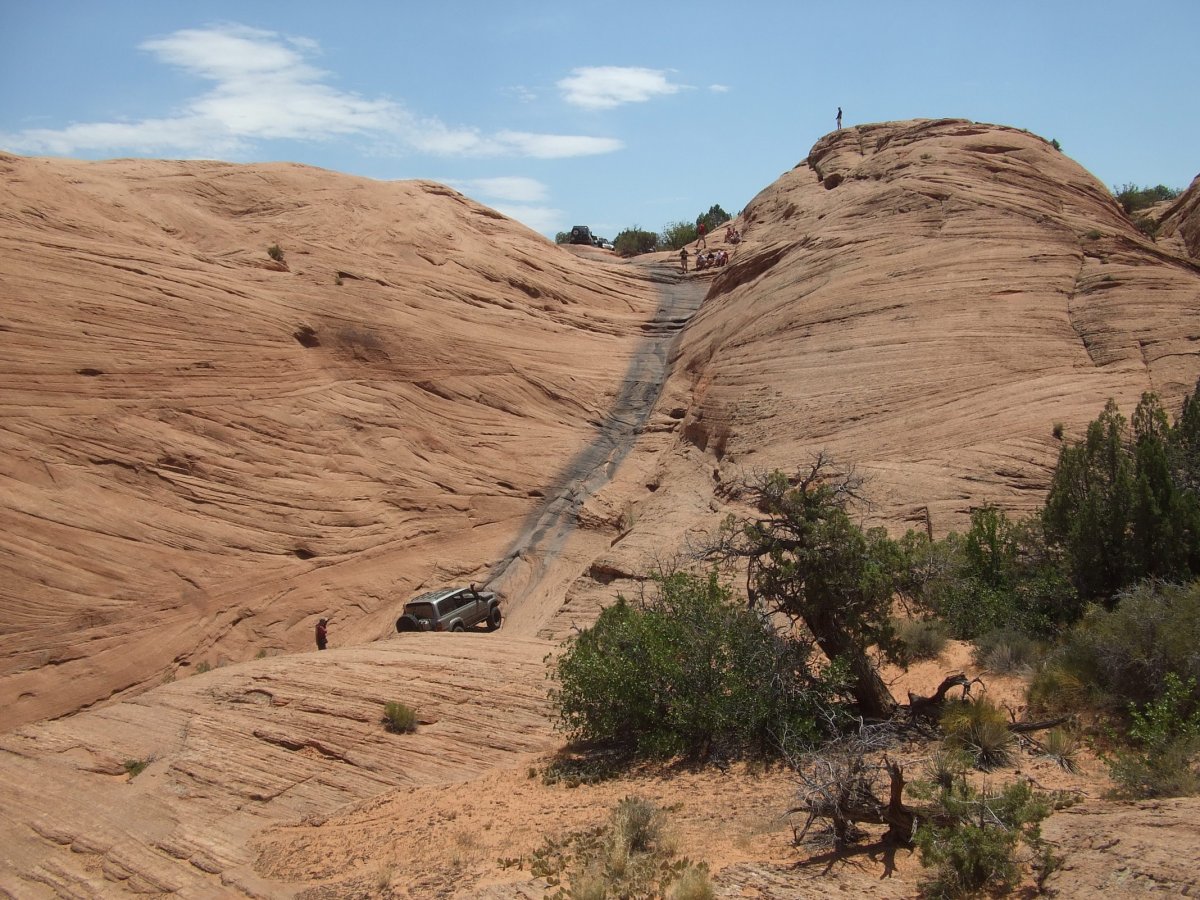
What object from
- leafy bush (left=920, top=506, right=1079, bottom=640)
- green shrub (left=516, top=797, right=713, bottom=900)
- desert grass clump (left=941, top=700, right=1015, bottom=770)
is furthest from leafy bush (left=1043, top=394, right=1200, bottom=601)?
green shrub (left=516, top=797, right=713, bottom=900)

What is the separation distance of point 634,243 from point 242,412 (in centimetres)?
3254

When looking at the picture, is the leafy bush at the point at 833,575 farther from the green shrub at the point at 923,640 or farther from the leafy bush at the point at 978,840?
the leafy bush at the point at 978,840

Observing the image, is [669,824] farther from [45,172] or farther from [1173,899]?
[45,172]

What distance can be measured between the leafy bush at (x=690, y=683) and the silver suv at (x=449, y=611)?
7.61 meters

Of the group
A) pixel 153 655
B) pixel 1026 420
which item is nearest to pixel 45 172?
pixel 153 655

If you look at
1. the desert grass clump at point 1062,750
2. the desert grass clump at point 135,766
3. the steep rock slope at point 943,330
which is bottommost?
the desert grass clump at point 135,766

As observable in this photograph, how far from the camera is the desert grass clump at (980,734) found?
989 cm

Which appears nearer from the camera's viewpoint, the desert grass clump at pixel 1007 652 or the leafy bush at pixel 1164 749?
the leafy bush at pixel 1164 749

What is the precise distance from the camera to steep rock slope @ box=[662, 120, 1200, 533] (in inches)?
755

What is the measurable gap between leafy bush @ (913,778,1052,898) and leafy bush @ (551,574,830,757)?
10.7 feet

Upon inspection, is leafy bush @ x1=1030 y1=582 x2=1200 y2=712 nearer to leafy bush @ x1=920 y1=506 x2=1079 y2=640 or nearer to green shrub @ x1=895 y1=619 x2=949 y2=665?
leafy bush @ x1=920 y1=506 x2=1079 y2=640

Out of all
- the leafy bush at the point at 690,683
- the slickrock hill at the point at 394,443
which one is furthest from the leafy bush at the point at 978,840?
the leafy bush at the point at 690,683

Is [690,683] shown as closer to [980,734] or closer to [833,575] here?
[833,575]

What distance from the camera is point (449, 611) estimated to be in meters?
21.0
